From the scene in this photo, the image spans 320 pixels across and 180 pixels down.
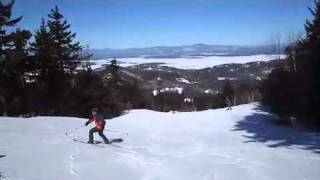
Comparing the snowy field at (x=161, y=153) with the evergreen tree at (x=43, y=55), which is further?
the evergreen tree at (x=43, y=55)

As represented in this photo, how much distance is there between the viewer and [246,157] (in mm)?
15133

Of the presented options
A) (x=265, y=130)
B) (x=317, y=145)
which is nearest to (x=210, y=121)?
(x=265, y=130)

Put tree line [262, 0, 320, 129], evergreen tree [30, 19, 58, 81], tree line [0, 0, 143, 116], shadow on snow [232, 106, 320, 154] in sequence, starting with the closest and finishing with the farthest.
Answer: shadow on snow [232, 106, 320, 154]
tree line [262, 0, 320, 129]
tree line [0, 0, 143, 116]
evergreen tree [30, 19, 58, 81]

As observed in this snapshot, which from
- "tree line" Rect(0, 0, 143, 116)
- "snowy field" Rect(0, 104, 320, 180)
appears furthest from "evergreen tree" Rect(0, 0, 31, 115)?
"snowy field" Rect(0, 104, 320, 180)

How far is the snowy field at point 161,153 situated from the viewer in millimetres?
12383

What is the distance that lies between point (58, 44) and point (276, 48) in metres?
34.9

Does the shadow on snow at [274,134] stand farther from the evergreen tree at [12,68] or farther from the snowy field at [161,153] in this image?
the evergreen tree at [12,68]

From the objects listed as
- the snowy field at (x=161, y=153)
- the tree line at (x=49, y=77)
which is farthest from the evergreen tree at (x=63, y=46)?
the snowy field at (x=161, y=153)

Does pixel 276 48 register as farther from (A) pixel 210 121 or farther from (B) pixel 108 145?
(B) pixel 108 145

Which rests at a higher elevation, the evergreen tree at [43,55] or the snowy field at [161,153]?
the evergreen tree at [43,55]

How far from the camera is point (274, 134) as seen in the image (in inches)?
862

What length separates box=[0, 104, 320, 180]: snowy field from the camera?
12383 millimetres

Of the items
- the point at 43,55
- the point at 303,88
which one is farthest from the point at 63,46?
the point at 303,88

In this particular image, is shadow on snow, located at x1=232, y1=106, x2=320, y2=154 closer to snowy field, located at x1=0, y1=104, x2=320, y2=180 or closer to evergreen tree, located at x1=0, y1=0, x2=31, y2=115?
snowy field, located at x1=0, y1=104, x2=320, y2=180
